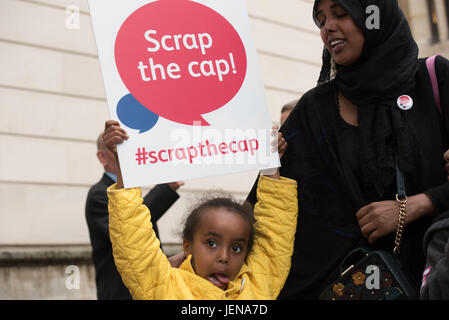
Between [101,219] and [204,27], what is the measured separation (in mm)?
1859

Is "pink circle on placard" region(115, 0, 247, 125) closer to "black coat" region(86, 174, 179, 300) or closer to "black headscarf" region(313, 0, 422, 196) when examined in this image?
"black headscarf" region(313, 0, 422, 196)

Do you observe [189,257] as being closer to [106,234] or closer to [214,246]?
[214,246]

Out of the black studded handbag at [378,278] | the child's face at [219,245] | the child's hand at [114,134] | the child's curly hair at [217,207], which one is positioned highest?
the child's hand at [114,134]

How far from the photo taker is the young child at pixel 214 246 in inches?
95.0

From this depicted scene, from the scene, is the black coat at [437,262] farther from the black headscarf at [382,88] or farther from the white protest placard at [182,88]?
the white protest placard at [182,88]

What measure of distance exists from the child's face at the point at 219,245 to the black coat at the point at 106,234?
1392mm

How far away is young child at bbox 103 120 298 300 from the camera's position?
7.92ft

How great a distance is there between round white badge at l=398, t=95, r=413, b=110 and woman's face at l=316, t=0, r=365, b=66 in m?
0.25

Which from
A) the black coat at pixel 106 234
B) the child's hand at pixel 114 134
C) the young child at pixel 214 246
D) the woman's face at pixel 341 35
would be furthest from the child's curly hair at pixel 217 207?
the black coat at pixel 106 234

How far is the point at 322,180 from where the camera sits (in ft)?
9.02

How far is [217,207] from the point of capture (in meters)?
2.74

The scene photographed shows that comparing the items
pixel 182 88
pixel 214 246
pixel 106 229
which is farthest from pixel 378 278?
→ pixel 106 229

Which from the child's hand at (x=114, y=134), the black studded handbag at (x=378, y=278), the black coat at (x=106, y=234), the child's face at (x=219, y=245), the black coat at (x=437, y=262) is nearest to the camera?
the black coat at (x=437, y=262)
